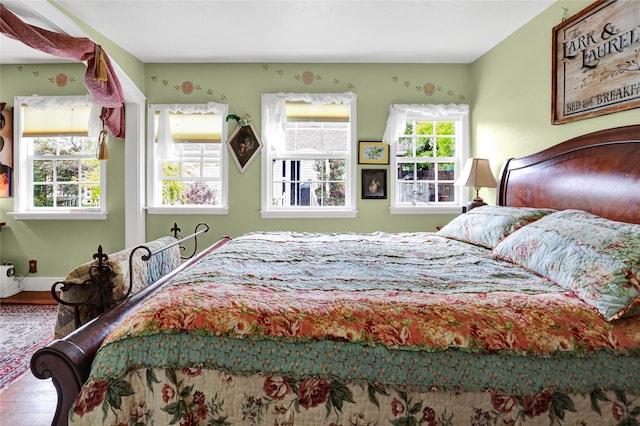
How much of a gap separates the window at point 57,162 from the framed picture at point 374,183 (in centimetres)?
293

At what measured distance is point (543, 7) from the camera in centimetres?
302

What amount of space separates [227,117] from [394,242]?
257cm

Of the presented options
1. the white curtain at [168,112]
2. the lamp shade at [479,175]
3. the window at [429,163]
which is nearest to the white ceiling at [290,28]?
the white curtain at [168,112]

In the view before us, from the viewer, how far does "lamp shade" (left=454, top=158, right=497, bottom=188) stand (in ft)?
11.7

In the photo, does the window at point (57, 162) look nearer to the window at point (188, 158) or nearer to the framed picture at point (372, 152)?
the window at point (188, 158)

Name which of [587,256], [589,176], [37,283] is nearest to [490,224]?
[589,176]

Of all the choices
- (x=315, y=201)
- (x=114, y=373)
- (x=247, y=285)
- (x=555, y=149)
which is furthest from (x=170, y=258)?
(x=555, y=149)

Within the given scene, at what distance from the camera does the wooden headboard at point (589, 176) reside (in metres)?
1.98

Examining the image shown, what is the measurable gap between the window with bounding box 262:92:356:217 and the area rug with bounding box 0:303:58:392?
2.22 m

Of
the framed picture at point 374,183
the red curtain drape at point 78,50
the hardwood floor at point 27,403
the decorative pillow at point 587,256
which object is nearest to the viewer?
the decorative pillow at point 587,256

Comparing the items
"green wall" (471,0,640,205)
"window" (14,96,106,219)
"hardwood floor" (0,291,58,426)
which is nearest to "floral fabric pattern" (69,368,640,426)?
"hardwood floor" (0,291,58,426)

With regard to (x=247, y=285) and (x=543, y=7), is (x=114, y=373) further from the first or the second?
(x=543, y=7)

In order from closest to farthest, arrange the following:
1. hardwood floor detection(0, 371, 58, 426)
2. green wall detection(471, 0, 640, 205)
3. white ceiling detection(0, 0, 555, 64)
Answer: hardwood floor detection(0, 371, 58, 426) < green wall detection(471, 0, 640, 205) < white ceiling detection(0, 0, 555, 64)

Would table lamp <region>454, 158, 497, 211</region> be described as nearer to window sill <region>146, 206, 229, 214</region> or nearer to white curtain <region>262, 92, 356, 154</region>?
white curtain <region>262, 92, 356, 154</region>
